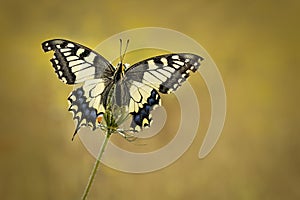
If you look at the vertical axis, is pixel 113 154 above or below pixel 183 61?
below

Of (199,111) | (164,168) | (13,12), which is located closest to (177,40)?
(199,111)

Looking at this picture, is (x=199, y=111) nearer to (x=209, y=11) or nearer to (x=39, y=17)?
(x=209, y=11)

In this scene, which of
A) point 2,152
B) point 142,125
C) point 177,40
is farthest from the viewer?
point 177,40

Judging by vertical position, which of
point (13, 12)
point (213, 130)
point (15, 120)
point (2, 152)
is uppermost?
point (13, 12)

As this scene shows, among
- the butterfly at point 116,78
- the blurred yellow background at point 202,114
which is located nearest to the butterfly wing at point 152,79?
the butterfly at point 116,78

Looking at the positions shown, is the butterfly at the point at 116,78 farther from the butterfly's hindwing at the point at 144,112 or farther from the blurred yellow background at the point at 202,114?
the blurred yellow background at the point at 202,114

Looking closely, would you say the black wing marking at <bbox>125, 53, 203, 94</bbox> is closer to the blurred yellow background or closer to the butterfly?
the butterfly

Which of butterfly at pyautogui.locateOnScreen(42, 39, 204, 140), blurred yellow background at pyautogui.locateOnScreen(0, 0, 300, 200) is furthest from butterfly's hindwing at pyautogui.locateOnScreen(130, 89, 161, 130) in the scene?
blurred yellow background at pyautogui.locateOnScreen(0, 0, 300, 200)

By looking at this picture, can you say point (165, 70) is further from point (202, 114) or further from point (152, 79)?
point (202, 114)
